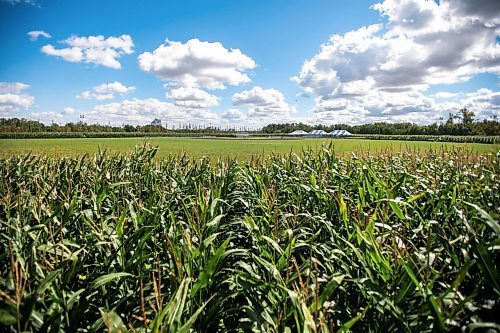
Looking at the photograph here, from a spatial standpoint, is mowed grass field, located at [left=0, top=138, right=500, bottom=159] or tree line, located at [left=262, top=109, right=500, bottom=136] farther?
tree line, located at [left=262, top=109, right=500, bottom=136]

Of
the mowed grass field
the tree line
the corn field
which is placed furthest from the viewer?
the tree line

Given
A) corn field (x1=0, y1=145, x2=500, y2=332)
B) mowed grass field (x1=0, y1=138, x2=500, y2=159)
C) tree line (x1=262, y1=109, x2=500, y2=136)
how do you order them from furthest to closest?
tree line (x1=262, y1=109, x2=500, y2=136)
mowed grass field (x1=0, y1=138, x2=500, y2=159)
corn field (x1=0, y1=145, x2=500, y2=332)

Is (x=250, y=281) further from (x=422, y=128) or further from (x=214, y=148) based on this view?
(x=422, y=128)

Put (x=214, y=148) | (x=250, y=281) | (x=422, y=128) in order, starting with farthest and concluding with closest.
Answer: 1. (x=422, y=128)
2. (x=214, y=148)
3. (x=250, y=281)

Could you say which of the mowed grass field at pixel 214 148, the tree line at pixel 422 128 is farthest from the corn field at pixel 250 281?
the tree line at pixel 422 128

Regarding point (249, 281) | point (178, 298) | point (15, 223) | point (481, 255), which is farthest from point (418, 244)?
point (15, 223)

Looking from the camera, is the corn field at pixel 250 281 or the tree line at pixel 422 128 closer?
the corn field at pixel 250 281

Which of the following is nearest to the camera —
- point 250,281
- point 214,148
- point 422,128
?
point 250,281

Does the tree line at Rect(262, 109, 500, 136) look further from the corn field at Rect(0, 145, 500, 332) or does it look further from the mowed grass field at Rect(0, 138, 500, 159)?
the corn field at Rect(0, 145, 500, 332)

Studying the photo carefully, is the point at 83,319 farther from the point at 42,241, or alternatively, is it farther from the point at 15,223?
the point at 15,223

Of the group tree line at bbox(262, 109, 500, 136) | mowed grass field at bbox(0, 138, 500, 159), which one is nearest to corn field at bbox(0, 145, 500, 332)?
mowed grass field at bbox(0, 138, 500, 159)

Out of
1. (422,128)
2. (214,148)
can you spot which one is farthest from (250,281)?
(422,128)

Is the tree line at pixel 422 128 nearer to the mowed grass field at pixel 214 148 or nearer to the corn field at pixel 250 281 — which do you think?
the mowed grass field at pixel 214 148

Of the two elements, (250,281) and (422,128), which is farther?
(422,128)
